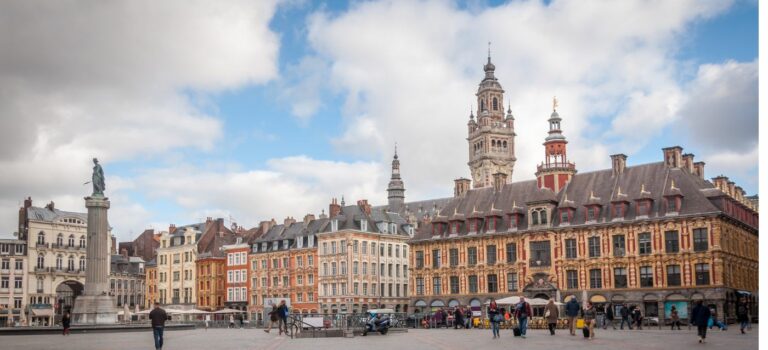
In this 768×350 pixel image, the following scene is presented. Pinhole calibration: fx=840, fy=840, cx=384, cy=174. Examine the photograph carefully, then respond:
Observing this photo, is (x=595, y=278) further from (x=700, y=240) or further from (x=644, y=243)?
(x=700, y=240)

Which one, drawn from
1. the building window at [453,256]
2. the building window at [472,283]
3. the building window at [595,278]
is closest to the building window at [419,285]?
the building window at [453,256]

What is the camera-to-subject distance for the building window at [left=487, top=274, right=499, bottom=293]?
5919 cm

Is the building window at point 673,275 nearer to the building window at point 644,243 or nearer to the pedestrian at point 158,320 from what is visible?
the building window at point 644,243

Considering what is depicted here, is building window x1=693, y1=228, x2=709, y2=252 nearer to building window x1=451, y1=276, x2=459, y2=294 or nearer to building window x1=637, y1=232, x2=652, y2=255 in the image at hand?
building window x1=637, y1=232, x2=652, y2=255

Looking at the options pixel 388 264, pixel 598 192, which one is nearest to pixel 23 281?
pixel 388 264

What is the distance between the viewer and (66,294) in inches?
3492

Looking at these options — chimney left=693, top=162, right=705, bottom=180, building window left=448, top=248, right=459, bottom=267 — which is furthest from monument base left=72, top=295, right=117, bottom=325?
chimney left=693, top=162, right=705, bottom=180

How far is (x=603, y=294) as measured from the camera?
2131 inches

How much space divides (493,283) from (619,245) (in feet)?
31.9

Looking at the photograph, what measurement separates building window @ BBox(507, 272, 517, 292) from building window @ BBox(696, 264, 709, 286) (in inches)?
494

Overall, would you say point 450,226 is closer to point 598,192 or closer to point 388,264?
point 598,192

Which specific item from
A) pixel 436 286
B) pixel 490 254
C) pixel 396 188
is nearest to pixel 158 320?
pixel 490 254

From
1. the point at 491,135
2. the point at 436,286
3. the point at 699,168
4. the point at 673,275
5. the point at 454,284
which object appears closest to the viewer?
the point at 673,275

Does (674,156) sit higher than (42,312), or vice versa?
(674,156)
